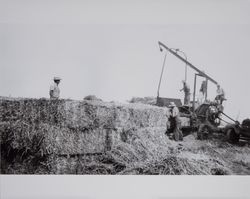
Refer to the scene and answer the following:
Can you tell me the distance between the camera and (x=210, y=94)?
3.72 metres

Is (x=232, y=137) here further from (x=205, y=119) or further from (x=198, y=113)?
(x=198, y=113)

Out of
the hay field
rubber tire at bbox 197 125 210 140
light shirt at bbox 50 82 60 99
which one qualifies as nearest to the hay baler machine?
rubber tire at bbox 197 125 210 140

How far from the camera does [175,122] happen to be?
3.65 m

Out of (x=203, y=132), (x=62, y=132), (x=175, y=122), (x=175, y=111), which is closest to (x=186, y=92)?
(x=175, y=111)

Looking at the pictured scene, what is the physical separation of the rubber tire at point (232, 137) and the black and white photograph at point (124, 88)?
0.01 metres

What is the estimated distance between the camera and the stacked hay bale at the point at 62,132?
3.19 metres

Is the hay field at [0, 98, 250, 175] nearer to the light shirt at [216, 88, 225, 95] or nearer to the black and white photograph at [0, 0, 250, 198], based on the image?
the black and white photograph at [0, 0, 250, 198]

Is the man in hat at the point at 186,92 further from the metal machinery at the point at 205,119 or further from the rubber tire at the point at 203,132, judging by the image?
the rubber tire at the point at 203,132

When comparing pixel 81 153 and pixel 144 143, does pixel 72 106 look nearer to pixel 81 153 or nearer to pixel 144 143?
pixel 81 153

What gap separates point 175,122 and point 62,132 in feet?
4.51

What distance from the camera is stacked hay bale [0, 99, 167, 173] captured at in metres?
3.19

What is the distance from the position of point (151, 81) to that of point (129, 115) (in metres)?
0.50

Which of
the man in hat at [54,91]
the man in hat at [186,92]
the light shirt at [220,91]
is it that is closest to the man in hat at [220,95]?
the light shirt at [220,91]

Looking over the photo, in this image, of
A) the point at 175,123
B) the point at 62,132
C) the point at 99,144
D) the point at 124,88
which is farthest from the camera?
the point at 175,123
